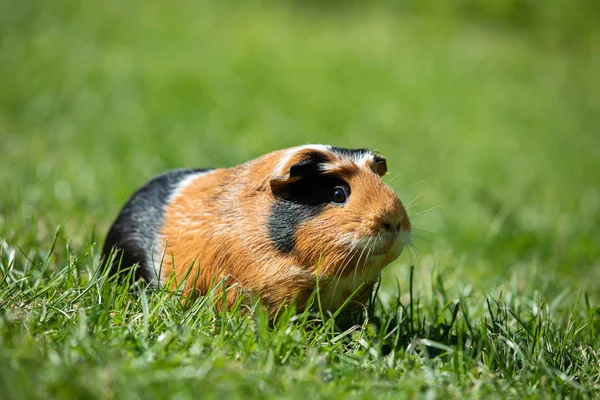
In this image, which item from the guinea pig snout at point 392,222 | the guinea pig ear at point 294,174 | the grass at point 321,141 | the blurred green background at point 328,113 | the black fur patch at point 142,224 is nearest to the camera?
the grass at point 321,141

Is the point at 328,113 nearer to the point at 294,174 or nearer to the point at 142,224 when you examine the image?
the point at 142,224

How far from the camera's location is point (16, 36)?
35.7 ft

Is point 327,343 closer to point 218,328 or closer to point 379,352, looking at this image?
point 379,352

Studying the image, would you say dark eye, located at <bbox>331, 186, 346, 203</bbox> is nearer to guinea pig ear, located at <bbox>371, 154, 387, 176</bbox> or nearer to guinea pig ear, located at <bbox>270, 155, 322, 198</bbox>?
guinea pig ear, located at <bbox>270, 155, 322, 198</bbox>

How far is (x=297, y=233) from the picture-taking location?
3434mm

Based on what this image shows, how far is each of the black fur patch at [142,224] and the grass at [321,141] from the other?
0.20m

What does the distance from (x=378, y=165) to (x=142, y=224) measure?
142cm

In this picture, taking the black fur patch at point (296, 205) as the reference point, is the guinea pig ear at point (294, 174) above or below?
above

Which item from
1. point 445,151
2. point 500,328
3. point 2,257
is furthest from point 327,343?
point 445,151

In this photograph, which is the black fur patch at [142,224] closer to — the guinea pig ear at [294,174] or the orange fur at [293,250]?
the orange fur at [293,250]

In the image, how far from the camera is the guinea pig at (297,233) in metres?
3.38

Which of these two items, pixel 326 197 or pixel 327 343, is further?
pixel 326 197

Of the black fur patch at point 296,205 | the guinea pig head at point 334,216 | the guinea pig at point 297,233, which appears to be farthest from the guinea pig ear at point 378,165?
the black fur patch at point 296,205

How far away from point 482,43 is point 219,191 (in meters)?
12.4
